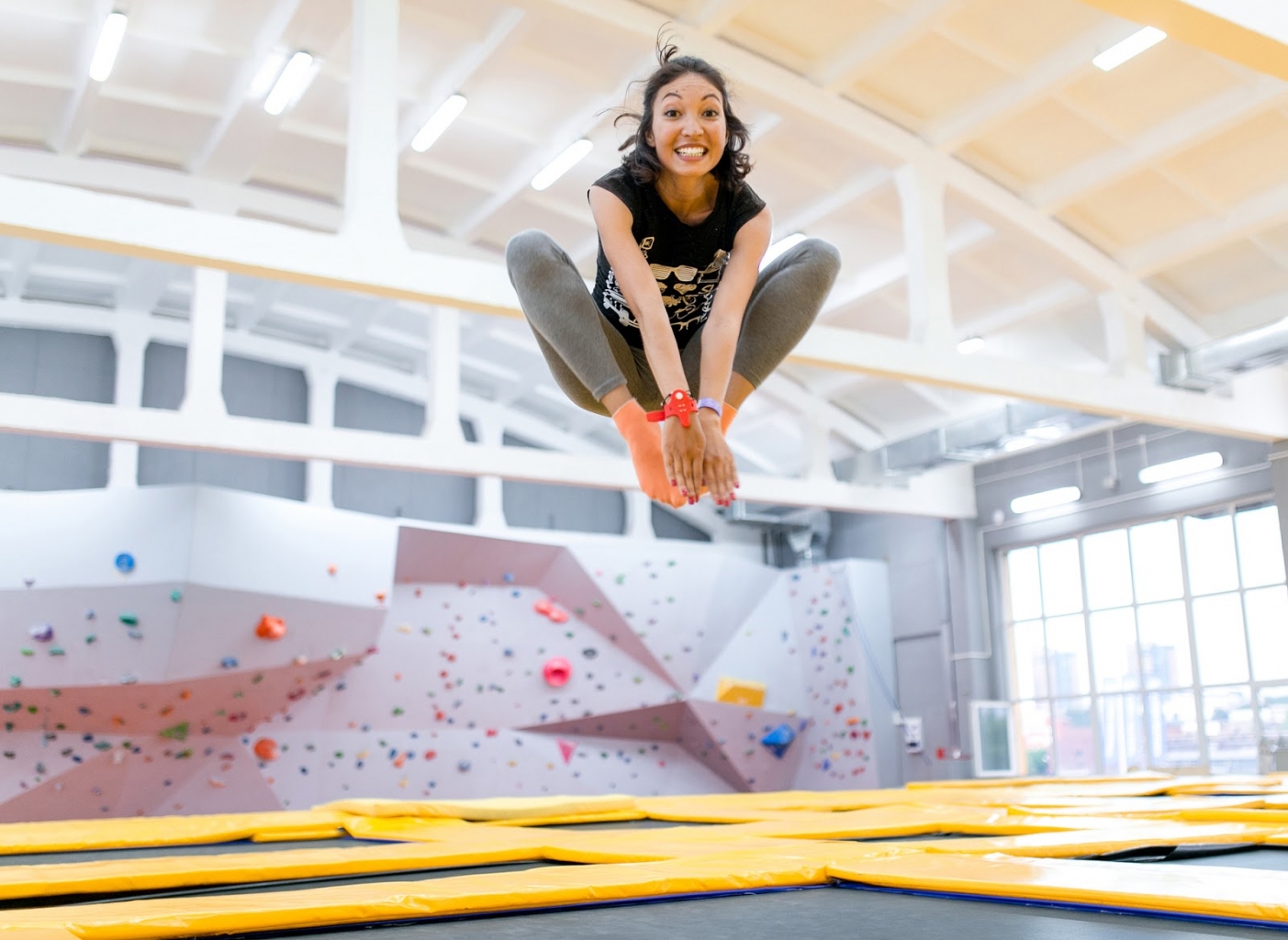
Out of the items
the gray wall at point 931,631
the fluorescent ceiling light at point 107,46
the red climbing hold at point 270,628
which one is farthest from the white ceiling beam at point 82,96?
the gray wall at point 931,631

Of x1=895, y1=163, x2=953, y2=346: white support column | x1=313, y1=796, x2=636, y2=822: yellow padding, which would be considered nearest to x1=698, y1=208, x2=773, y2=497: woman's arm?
x1=313, y1=796, x2=636, y2=822: yellow padding

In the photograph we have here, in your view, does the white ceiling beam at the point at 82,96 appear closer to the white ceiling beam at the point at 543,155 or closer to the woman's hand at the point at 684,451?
the white ceiling beam at the point at 543,155

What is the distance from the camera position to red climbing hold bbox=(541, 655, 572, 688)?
11891 millimetres

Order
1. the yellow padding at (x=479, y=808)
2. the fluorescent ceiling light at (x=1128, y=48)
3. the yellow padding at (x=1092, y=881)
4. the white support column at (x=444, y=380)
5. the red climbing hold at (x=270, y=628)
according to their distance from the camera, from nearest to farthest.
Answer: the yellow padding at (x=1092, y=881) → the yellow padding at (x=479, y=808) → the fluorescent ceiling light at (x=1128, y=48) → the white support column at (x=444, y=380) → the red climbing hold at (x=270, y=628)

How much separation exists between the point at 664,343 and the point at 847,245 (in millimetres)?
8373

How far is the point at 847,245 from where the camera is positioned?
34.6ft

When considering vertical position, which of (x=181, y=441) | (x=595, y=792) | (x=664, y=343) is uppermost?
(x=181, y=441)

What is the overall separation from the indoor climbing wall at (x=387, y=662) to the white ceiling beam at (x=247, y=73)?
2.96 metres

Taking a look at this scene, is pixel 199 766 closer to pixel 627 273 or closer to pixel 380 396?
pixel 380 396

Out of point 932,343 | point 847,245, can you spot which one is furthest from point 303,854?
point 847,245

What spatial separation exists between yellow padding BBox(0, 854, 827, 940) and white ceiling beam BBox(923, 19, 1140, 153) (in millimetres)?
6434

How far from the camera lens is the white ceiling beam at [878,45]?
24.6 ft

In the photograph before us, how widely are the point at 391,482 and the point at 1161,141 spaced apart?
840 cm

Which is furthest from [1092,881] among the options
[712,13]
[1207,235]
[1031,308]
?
[1031,308]
